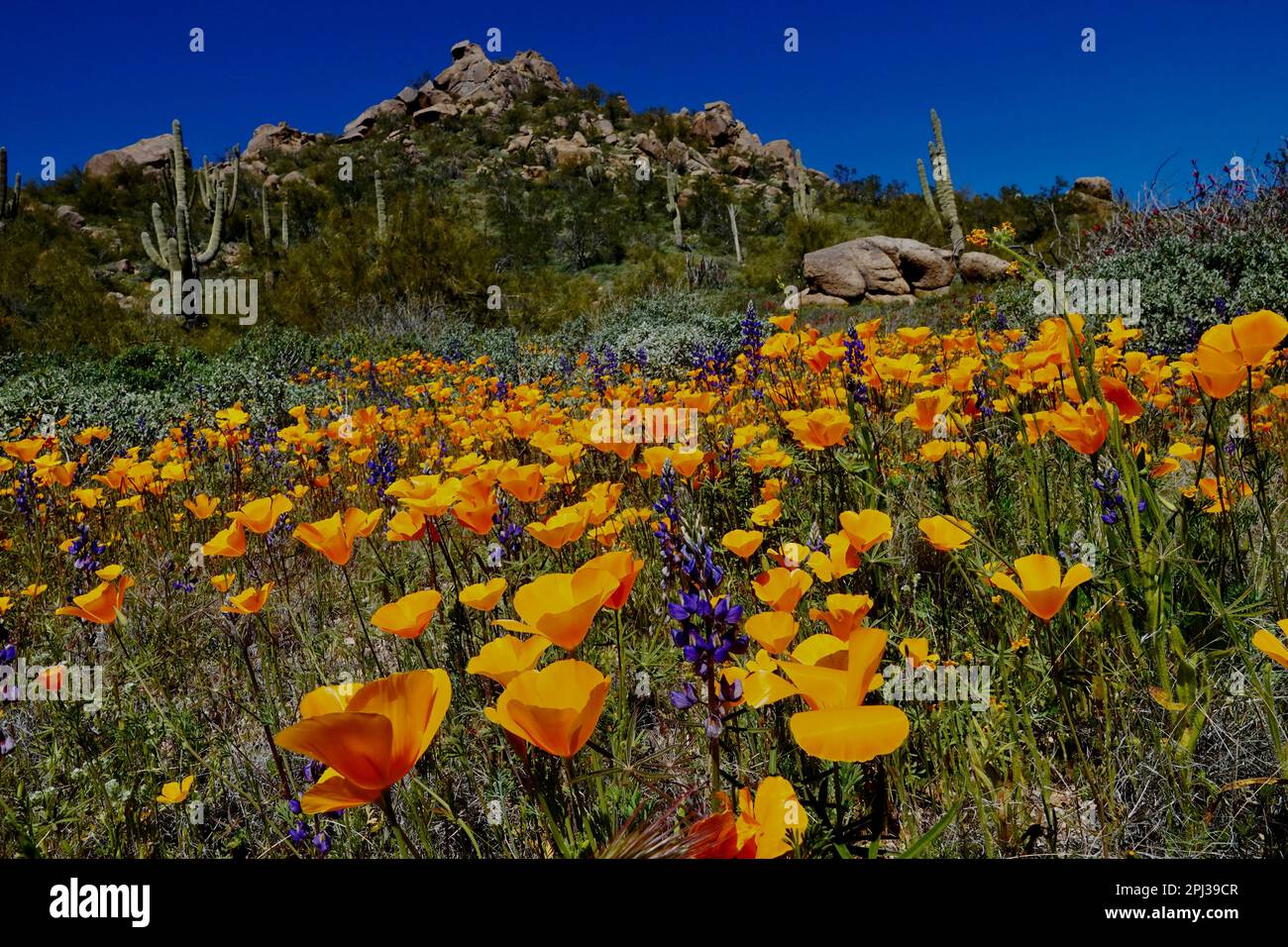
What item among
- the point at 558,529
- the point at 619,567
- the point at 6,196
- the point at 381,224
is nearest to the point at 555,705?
the point at 619,567

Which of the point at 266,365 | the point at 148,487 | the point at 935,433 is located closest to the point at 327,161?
the point at 266,365

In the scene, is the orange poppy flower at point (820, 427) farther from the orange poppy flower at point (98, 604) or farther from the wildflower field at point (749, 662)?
the orange poppy flower at point (98, 604)

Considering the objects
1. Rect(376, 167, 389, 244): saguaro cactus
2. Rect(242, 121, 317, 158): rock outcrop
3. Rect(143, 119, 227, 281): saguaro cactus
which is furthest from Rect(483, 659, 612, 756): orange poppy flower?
Rect(242, 121, 317, 158): rock outcrop

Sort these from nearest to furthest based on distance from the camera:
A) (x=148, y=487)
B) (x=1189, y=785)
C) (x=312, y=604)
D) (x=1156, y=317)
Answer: (x=1189, y=785) < (x=312, y=604) < (x=148, y=487) < (x=1156, y=317)

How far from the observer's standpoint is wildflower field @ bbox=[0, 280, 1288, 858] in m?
0.85

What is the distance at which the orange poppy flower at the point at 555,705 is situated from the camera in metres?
0.67

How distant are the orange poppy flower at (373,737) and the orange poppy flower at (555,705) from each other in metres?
0.07

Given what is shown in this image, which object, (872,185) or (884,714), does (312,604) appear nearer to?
(884,714)

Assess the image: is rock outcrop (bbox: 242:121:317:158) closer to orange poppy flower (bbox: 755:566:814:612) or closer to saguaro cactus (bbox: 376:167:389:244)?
saguaro cactus (bbox: 376:167:389:244)

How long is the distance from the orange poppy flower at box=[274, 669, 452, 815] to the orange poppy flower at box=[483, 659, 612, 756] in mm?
67

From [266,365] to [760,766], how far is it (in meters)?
9.58

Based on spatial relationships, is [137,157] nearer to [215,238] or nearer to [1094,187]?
[215,238]

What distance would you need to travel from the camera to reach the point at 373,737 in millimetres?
629

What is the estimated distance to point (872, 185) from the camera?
3812 cm
